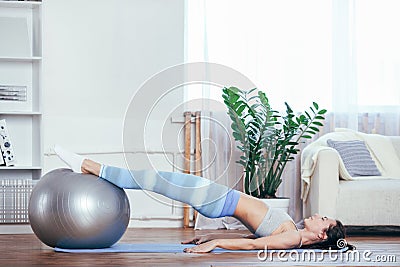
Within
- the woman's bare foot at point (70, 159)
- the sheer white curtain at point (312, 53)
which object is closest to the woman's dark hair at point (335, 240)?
the woman's bare foot at point (70, 159)

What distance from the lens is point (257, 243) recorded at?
4027mm

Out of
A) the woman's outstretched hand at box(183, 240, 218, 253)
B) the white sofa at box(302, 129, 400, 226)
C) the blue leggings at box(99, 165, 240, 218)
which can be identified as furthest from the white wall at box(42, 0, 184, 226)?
the woman's outstretched hand at box(183, 240, 218, 253)

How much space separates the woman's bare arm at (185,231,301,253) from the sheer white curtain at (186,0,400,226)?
191 centimetres

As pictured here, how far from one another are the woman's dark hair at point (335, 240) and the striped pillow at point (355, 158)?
1373mm

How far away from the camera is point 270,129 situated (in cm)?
564

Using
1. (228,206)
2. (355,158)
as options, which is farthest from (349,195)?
(228,206)

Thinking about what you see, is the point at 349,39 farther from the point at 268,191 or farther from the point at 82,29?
the point at 82,29

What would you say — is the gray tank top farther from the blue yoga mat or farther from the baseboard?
the baseboard

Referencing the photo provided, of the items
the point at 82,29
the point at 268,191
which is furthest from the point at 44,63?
the point at 268,191

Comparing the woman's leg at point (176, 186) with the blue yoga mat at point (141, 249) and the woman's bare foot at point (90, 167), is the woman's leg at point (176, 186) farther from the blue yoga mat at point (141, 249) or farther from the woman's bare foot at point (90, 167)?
the blue yoga mat at point (141, 249)

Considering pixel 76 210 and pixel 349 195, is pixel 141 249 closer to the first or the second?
pixel 76 210

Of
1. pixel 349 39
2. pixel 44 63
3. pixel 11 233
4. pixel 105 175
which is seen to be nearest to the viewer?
pixel 105 175

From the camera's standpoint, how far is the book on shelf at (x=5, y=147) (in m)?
5.43

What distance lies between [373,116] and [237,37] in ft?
4.07
